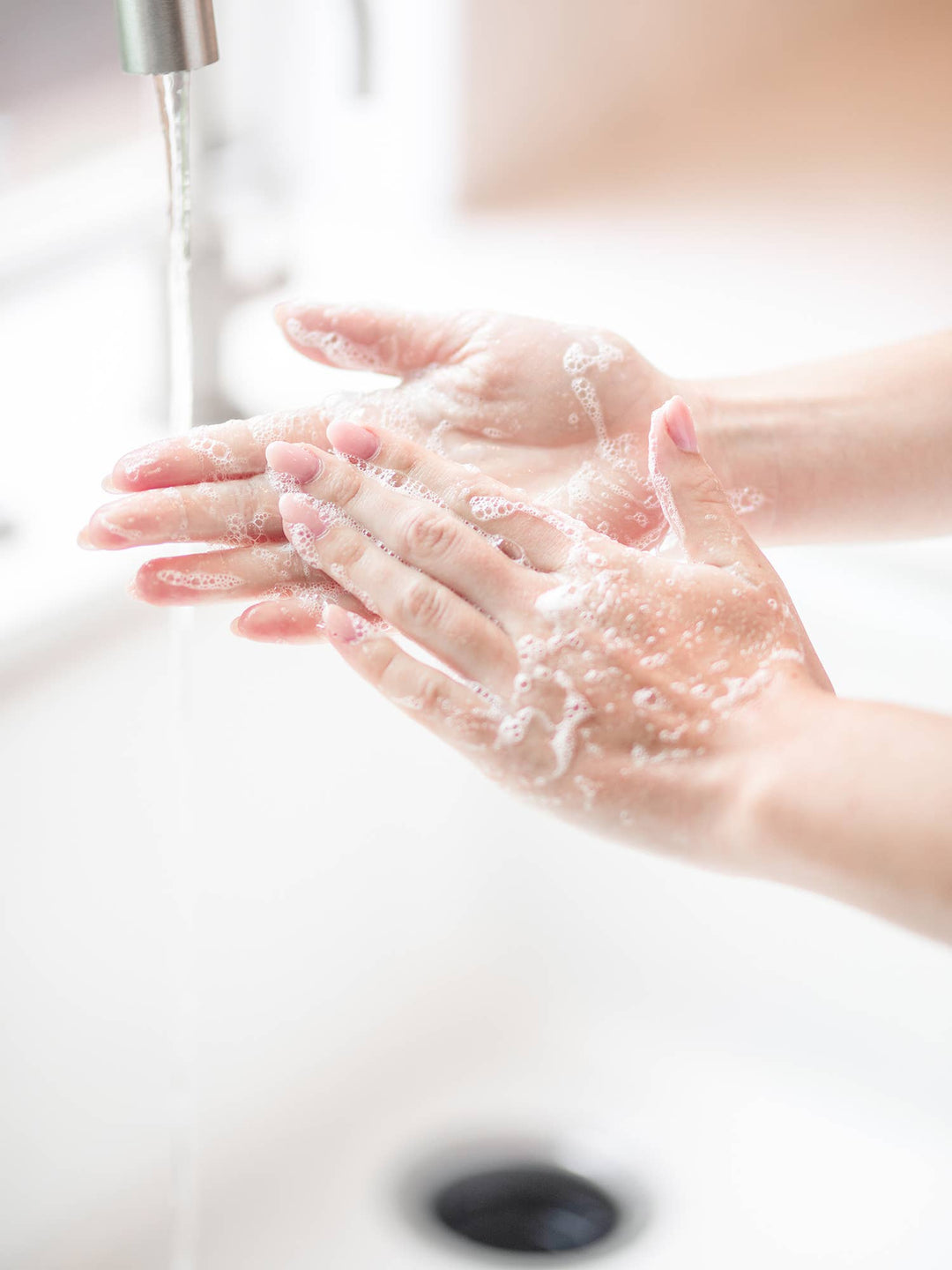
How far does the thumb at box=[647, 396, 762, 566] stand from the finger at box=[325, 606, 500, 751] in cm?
15

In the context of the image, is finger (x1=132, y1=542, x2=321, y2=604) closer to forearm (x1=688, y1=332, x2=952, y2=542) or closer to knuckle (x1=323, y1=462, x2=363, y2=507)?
knuckle (x1=323, y1=462, x2=363, y2=507)

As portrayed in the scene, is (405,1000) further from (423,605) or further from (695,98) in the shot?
(695,98)

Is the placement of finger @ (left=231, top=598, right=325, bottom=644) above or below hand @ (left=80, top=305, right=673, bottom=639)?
below

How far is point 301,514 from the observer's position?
81 centimetres

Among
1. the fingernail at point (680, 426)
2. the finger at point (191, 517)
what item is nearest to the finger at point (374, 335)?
the finger at point (191, 517)

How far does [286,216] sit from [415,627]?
0.80m

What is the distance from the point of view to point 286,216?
1.44 m

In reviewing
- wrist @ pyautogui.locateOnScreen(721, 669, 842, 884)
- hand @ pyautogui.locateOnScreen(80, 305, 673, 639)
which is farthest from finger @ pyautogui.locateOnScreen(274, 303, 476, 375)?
wrist @ pyautogui.locateOnScreen(721, 669, 842, 884)

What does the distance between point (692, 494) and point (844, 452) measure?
0.88ft

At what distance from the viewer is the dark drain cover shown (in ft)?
3.57

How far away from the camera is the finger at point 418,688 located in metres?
0.74

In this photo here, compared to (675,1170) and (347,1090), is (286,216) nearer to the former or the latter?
(347,1090)

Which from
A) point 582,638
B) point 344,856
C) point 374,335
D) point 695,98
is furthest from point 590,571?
point 695,98

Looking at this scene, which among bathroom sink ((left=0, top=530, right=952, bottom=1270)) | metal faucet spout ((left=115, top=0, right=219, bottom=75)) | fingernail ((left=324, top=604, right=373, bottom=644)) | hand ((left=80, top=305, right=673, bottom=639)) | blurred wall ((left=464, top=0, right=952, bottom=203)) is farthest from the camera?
blurred wall ((left=464, top=0, right=952, bottom=203))
